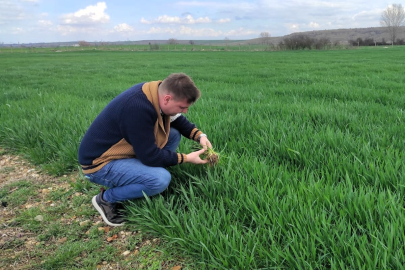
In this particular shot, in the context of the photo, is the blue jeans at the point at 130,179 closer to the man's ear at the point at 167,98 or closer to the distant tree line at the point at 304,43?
the man's ear at the point at 167,98

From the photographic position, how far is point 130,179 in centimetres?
240

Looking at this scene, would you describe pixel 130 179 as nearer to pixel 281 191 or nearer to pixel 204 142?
pixel 204 142

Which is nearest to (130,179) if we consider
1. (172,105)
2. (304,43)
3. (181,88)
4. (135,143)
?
(135,143)

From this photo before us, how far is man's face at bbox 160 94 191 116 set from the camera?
7.25 ft

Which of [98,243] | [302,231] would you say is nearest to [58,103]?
[98,243]

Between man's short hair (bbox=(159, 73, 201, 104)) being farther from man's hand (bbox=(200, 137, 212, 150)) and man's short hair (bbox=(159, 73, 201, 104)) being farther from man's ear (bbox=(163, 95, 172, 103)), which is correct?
man's hand (bbox=(200, 137, 212, 150))

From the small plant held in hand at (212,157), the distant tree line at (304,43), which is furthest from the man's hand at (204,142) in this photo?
the distant tree line at (304,43)

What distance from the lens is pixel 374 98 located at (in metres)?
5.45

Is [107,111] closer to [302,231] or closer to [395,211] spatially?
[302,231]

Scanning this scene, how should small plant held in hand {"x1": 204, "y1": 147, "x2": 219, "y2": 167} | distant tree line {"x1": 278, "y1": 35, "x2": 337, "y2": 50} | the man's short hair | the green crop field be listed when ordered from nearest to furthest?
the green crop field, the man's short hair, small plant held in hand {"x1": 204, "y1": 147, "x2": 219, "y2": 167}, distant tree line {"x1": 278, "y1": 35, "x2": 337, "y2": 50}

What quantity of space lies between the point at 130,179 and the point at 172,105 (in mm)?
700

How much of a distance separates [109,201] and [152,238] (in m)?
0.52

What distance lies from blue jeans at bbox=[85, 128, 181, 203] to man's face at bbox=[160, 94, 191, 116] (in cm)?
49

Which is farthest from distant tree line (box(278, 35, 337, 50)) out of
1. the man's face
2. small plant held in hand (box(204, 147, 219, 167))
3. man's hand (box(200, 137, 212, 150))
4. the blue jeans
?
the blue jeans
